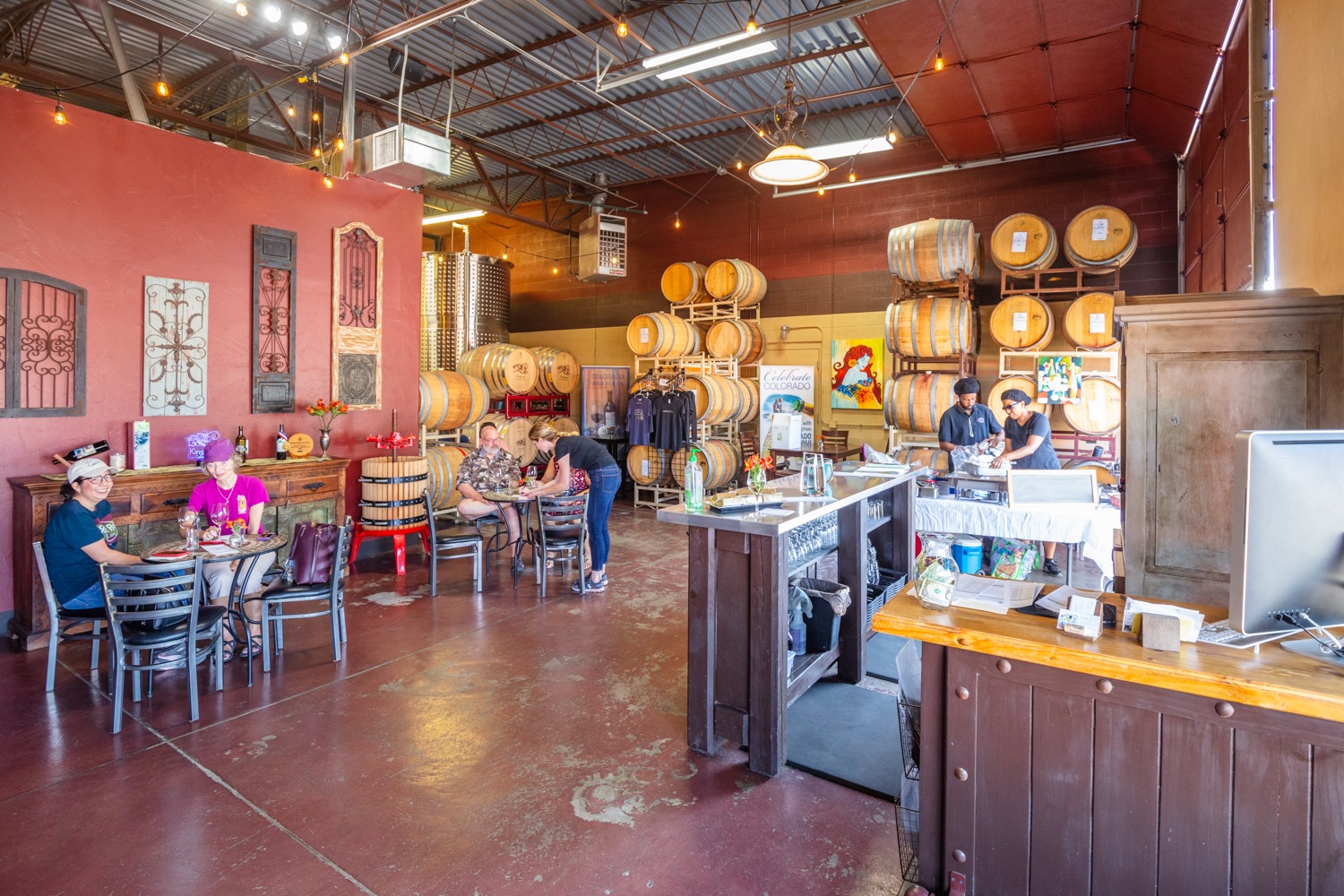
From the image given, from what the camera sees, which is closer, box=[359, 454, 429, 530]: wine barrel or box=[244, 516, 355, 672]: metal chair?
box=[244, 516, 355, 672]: metal chair

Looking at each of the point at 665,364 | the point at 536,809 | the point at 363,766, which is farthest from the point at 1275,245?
the point at 665,364

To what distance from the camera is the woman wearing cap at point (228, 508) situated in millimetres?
4379

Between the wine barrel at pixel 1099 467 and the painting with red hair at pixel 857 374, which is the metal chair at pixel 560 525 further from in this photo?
the painting with red hair at pixel 857 374

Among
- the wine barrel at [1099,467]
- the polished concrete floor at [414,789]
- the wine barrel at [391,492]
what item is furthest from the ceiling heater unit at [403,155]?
the wine barrel at [1099,467]

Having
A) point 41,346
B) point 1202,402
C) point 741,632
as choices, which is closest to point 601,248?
point 41,346

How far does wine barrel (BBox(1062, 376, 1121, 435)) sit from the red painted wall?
735 centimetres

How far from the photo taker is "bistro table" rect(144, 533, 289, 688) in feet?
12.5

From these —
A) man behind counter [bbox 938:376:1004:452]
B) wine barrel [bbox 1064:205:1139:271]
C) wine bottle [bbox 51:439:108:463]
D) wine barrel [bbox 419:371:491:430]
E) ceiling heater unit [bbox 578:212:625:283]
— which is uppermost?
ceiling heater unit [bbox 578:212:625:283]

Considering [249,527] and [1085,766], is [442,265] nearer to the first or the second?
[249,527]

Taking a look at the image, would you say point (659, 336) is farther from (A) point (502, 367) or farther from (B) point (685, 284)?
(A) point (502, 367)

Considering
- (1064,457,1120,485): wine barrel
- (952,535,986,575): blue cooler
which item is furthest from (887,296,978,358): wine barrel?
(952,535,986,575): blue cooler

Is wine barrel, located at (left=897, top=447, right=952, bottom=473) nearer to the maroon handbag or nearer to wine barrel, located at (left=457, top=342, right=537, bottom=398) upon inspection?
the maroon handbag

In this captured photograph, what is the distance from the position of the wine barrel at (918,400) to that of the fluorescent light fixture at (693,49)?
427 cm

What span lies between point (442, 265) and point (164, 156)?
591 centimetres
